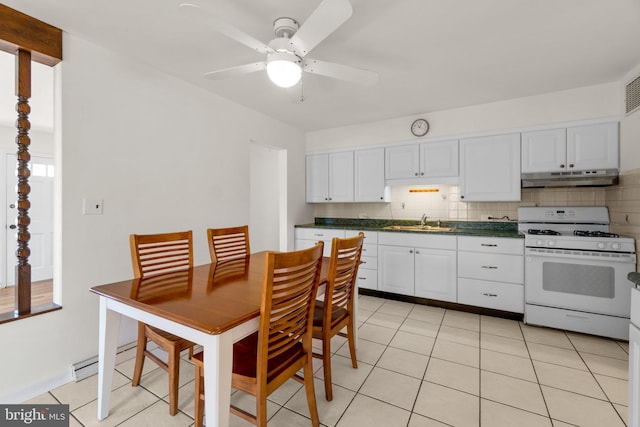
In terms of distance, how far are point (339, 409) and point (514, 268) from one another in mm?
2319

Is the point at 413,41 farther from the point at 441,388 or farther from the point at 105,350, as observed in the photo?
the point at 105,350

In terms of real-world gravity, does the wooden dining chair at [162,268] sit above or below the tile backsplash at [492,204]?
below

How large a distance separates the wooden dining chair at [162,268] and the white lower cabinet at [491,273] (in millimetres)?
2752

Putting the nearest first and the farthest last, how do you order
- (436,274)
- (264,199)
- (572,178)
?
(572,178)
(436,274)
(264,199)

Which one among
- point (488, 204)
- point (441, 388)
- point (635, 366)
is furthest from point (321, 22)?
point (488, 204)

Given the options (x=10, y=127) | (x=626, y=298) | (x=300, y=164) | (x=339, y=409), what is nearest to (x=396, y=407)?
(x=339, y=409)

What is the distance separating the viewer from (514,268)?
2994 mm

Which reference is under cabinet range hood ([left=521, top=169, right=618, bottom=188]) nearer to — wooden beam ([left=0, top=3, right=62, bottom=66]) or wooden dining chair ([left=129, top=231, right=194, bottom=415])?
wooden dining chair ([left=129, top=231, right=194, bottom=415])

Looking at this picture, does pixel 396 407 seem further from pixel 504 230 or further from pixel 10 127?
pixel 10 127

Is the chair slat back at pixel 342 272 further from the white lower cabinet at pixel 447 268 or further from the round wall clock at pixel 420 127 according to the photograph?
the round wall clock at pixel 420 127

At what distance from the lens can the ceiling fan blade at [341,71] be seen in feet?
6.00

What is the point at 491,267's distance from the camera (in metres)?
3.09

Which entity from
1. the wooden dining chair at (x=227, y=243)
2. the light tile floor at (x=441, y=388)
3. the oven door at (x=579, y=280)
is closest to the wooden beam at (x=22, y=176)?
the light tile floor at (x=441, y=388)

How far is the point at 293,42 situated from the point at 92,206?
1.83m
